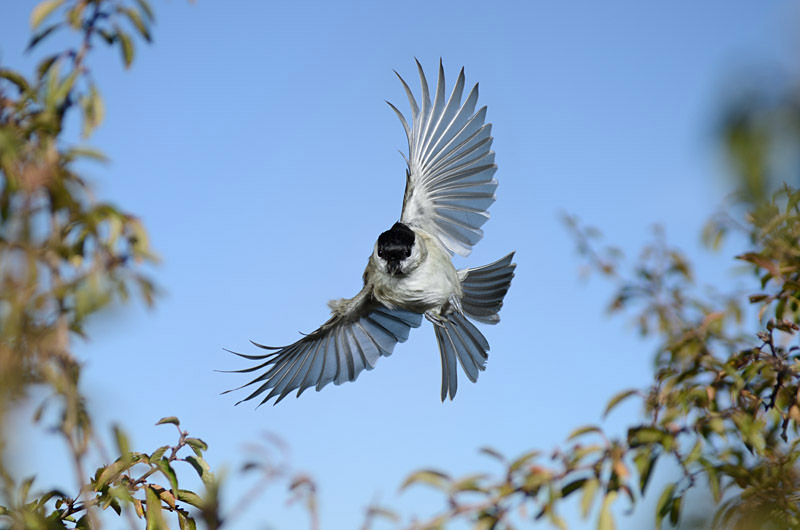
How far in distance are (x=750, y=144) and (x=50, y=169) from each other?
1225 mm

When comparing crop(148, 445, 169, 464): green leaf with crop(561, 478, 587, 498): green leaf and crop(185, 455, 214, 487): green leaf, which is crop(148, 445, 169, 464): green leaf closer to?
crop(185, 455, 214, 487): green leaf

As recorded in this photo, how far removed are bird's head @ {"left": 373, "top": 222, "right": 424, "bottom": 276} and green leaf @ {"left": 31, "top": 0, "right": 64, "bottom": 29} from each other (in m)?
2.54

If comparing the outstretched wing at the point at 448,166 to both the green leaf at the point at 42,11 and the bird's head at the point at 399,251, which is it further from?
the green leaf at the point at 42,11

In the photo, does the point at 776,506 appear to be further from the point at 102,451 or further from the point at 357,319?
the point at 357,319

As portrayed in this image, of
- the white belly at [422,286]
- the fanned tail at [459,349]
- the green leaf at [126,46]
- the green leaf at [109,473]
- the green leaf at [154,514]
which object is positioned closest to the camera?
the green leaf at [126,46]

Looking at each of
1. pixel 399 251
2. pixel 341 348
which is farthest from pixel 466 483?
pixel 341 348

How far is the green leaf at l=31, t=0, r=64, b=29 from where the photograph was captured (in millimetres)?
1749

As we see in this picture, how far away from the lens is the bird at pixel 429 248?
4.75 meters

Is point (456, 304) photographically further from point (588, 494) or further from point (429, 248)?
point (588, 494)

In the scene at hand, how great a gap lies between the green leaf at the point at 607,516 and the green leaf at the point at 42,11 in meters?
1.57

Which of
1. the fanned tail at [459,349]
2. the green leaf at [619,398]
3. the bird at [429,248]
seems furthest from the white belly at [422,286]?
the green leaf at [619,398]

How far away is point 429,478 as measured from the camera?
1.50 meters

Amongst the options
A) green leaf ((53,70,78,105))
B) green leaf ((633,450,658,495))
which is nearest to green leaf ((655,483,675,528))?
green leaf ((633,450,658,495))

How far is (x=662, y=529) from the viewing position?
1.84 m
